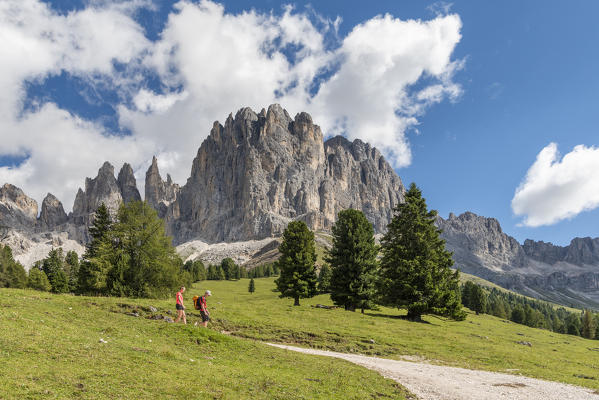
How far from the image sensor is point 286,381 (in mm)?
13195

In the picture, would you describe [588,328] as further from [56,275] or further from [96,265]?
[56,275]

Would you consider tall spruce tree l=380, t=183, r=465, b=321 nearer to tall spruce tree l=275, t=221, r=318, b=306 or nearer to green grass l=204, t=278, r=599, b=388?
green grass l=204, t=278, r=599, b=388

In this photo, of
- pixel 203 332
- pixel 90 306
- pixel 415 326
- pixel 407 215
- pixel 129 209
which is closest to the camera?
pixel 203 332

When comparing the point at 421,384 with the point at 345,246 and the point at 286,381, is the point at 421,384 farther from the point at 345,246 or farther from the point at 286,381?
Answer: the point at 345,246

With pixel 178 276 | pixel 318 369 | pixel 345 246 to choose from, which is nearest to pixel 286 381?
pixel 318 369

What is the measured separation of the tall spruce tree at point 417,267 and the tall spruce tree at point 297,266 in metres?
10.7

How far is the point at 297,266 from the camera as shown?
48562 mm

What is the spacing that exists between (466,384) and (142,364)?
48.2 feet

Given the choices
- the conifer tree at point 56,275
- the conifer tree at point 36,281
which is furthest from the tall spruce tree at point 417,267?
the conifer tree at point 56,275

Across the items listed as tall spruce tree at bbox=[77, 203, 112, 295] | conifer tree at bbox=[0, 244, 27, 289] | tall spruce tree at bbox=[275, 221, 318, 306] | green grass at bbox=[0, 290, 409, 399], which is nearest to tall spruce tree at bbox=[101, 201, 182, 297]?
tall spruce tree at bbox=[77, 203, 112, 295]

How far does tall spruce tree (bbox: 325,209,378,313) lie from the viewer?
43469mm

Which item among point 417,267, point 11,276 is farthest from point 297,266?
point 11,276

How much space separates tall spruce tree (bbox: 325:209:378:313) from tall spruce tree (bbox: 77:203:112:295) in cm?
2626

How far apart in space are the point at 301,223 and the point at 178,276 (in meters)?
19.8
